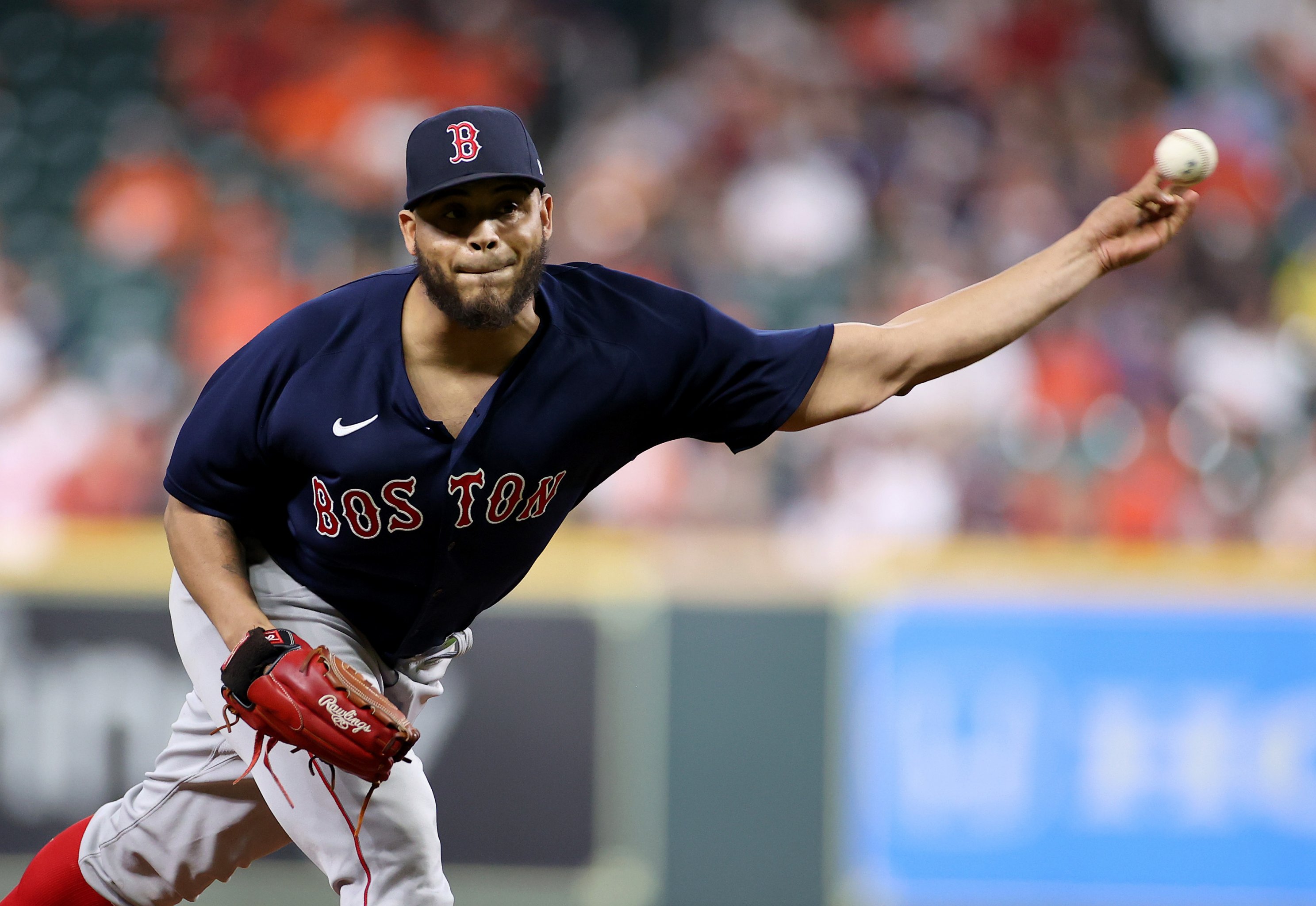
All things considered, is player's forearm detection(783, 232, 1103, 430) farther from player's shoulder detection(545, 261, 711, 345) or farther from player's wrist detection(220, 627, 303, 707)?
player's wrist detection(220, 627, 303, 707)

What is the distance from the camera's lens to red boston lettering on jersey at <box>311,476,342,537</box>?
286 cm

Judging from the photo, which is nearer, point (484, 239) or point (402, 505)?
point (484, 239)

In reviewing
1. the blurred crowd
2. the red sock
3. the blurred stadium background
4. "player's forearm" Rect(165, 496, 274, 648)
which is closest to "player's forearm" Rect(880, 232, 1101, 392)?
"player's forearm" Rect(165, 496, 274, 648)

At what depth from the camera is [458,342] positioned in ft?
9.37

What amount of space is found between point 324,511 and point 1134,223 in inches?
65.9

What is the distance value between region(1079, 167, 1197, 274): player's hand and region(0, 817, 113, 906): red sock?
2.40m

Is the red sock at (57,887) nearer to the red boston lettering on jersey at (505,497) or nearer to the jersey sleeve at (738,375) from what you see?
the red boston lettering on jersey at (505,497)

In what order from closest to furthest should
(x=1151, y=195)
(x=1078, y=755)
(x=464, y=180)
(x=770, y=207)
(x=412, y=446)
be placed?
(x=464, y=180) → (x=412, y=446) → (x=1151, y=195) → (x=1078, y=755) → (x=770, y=207)

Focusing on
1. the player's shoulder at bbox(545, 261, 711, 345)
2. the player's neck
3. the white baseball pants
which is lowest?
the white baseball pants

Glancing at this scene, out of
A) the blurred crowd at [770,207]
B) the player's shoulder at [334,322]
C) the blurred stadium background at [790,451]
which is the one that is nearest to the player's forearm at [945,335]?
the player's shoulder at [334,322]

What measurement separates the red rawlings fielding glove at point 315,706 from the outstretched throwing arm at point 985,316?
0.97 meters

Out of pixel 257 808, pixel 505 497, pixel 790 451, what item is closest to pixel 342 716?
pixel 505 497

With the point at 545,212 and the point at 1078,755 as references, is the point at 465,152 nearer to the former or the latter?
the point at 545,212

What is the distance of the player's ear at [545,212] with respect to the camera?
2.85 meters
